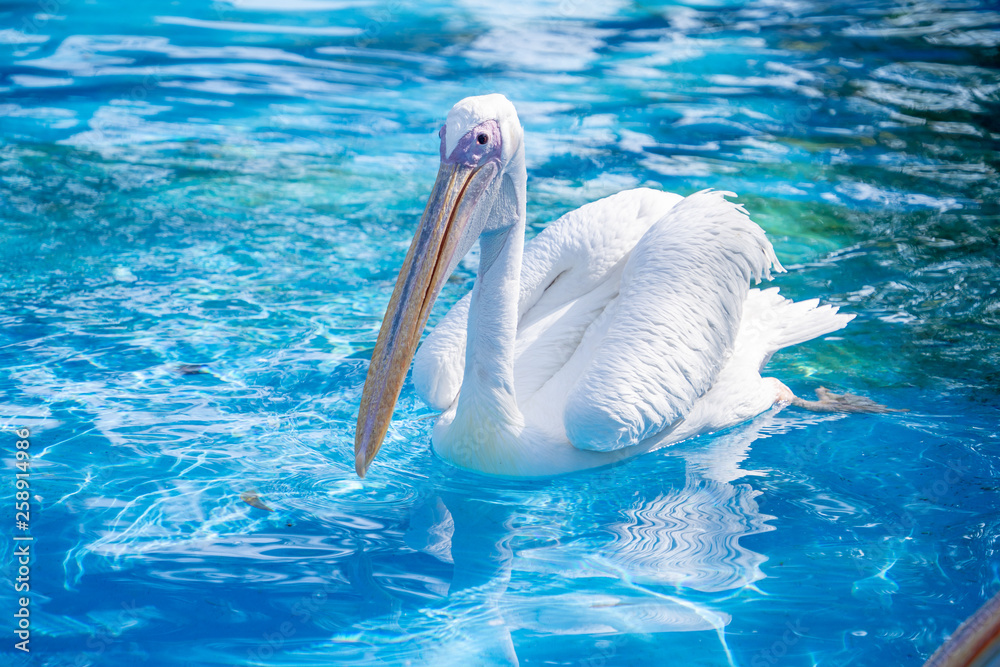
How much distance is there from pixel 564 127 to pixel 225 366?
14.2 feet

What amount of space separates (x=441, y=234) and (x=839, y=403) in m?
1.88

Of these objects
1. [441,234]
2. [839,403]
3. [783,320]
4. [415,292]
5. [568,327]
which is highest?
→ [441,234]

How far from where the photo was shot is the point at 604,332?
3262 mm

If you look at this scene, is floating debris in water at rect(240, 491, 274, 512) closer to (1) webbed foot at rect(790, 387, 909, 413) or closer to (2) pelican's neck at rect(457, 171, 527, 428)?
(2) pelican's neck at rect(457, 171, 527, 428)

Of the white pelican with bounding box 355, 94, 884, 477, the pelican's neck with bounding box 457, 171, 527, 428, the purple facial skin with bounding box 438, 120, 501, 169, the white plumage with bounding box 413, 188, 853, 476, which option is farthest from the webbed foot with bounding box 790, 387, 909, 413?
the purple facial skin with bounding box 438, 120, 501, 169


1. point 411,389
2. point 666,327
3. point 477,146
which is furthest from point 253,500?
point 666,327

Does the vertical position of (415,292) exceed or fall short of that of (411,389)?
it exceeds it

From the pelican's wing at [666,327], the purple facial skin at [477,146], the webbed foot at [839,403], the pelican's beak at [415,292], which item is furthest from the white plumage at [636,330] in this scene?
the purple facial skin at [477,146]

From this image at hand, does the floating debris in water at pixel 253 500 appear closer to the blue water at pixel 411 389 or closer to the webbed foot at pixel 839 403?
the blue water at pixel 411 389

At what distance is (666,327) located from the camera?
3.08m

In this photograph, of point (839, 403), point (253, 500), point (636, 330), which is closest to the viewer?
point (253, 500)

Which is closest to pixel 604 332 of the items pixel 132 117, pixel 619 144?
pixel 619 144

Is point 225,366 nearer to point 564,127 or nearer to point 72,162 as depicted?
point 72,162

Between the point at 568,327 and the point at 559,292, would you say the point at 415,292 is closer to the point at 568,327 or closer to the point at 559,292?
the point at 568,327
